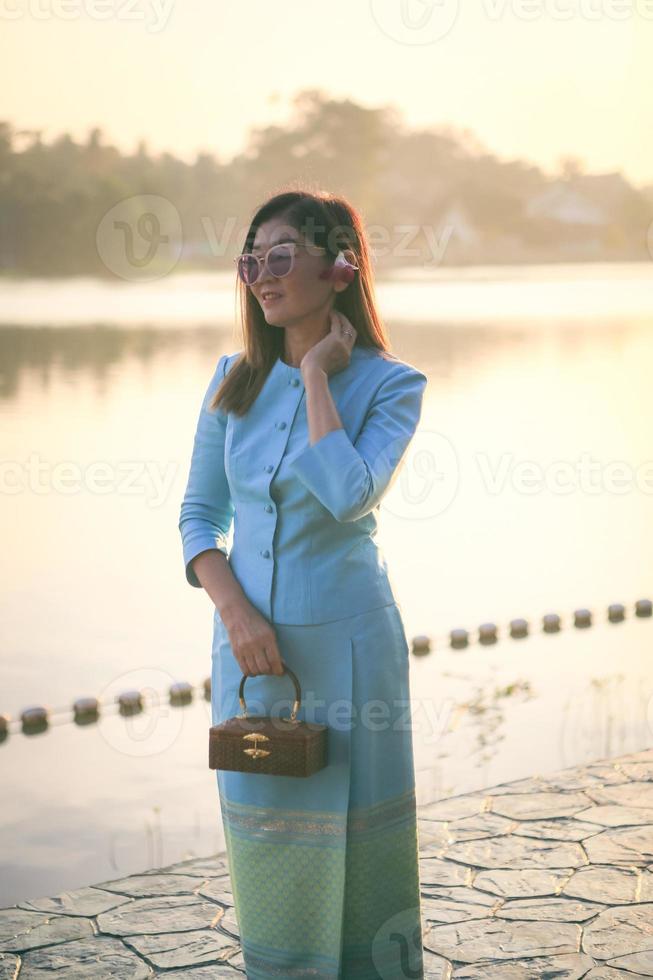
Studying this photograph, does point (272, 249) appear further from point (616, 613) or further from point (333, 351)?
point (616, 613)

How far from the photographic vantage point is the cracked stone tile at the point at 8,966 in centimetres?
236

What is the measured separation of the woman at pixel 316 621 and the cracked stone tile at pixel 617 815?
53.1 inches

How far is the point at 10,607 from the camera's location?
174 inches

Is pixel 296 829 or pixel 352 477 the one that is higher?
pixel 352 477

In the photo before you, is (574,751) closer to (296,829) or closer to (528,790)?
(528,790)

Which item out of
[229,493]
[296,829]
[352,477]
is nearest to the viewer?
[352,477]

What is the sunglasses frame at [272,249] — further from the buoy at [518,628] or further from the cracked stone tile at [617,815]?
the buoy at [518,628]

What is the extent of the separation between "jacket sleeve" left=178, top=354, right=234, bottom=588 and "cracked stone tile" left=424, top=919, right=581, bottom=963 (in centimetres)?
101

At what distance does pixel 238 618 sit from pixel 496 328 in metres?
5.15

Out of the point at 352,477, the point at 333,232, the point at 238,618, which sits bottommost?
the point at 238,618

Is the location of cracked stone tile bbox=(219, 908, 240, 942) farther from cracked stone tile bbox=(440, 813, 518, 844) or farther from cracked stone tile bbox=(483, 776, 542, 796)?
cracked stone tile bbox=(483, 776, 542, 796)

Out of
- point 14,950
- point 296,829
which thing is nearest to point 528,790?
point 14,950

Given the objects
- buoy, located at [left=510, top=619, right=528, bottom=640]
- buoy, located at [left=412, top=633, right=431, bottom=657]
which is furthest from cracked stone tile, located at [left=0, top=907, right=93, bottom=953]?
buoy, located at [left=510, top=619, right=528, bottom=640]

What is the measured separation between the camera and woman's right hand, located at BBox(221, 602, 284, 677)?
5.78 ft
